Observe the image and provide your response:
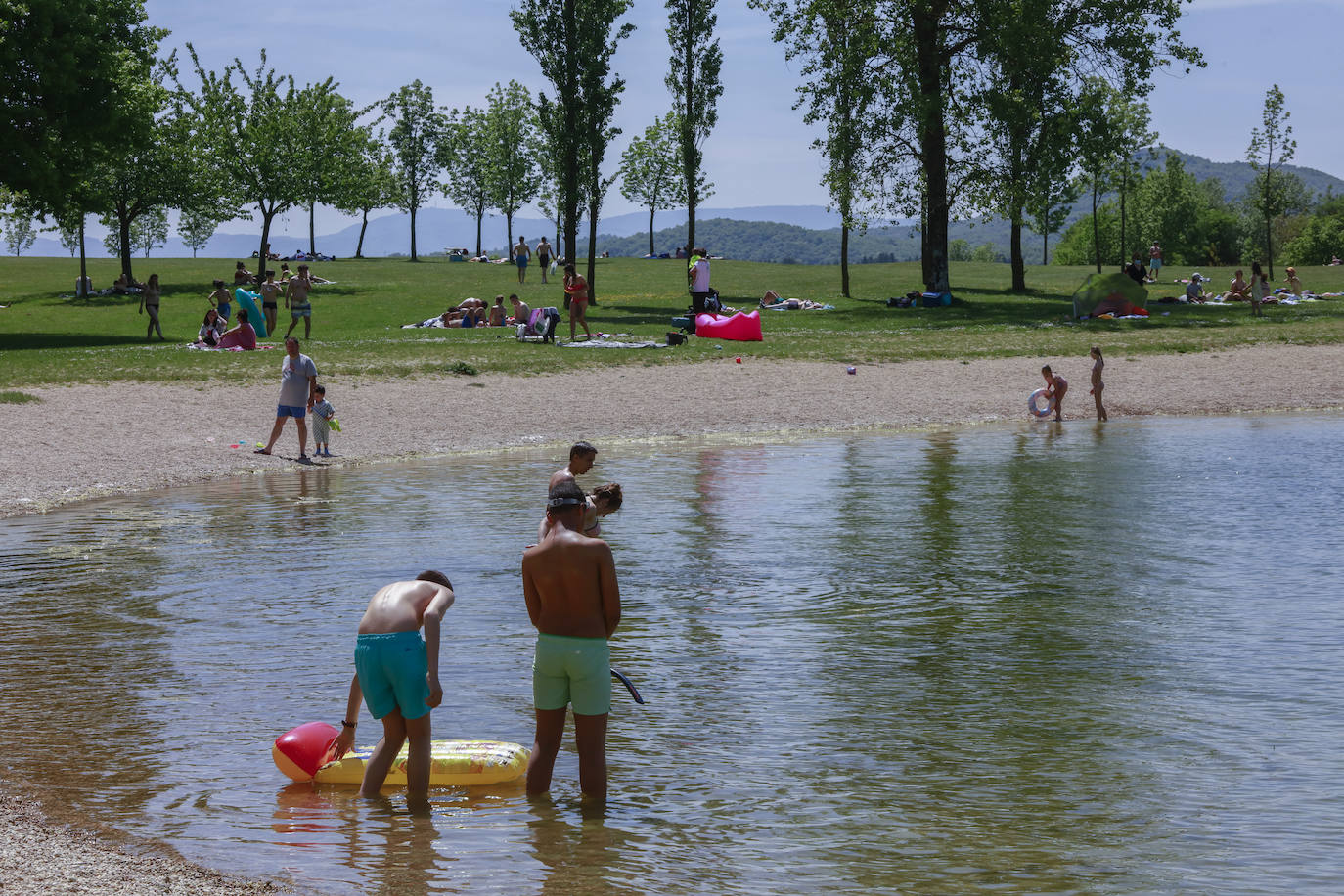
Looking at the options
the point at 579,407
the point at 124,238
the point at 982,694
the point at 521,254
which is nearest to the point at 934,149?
the point at 521,254

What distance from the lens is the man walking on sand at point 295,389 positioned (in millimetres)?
22766

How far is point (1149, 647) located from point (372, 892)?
7.30m

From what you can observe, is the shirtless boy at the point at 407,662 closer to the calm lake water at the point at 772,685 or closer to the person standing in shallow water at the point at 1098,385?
the calm lake water at the point at 772,685

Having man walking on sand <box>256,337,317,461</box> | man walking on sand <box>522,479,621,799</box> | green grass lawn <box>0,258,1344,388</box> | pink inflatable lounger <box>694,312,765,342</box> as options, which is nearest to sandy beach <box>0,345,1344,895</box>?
man walking on sand <box>256,337,317,461</box>

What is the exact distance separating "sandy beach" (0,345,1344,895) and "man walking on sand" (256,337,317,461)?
0.56 metres

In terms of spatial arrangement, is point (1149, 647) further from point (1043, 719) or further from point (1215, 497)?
point (1215, 497)

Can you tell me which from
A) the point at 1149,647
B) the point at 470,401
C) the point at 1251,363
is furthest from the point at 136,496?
the point at 1251,363

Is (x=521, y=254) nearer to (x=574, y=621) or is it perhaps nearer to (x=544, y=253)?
(x=544, y=253)

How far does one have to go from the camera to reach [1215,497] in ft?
63.0

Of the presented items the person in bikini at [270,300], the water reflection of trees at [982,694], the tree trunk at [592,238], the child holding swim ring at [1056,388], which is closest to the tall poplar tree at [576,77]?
the tree trunk at [592,238]

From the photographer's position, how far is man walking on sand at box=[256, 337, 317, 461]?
22.8 metres

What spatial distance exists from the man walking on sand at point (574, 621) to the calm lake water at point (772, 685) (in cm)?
53

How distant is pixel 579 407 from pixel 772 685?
753 inches

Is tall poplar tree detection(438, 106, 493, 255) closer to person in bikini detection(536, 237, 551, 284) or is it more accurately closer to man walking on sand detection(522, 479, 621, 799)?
person in bikini detection(536, 237, 551, 284)
